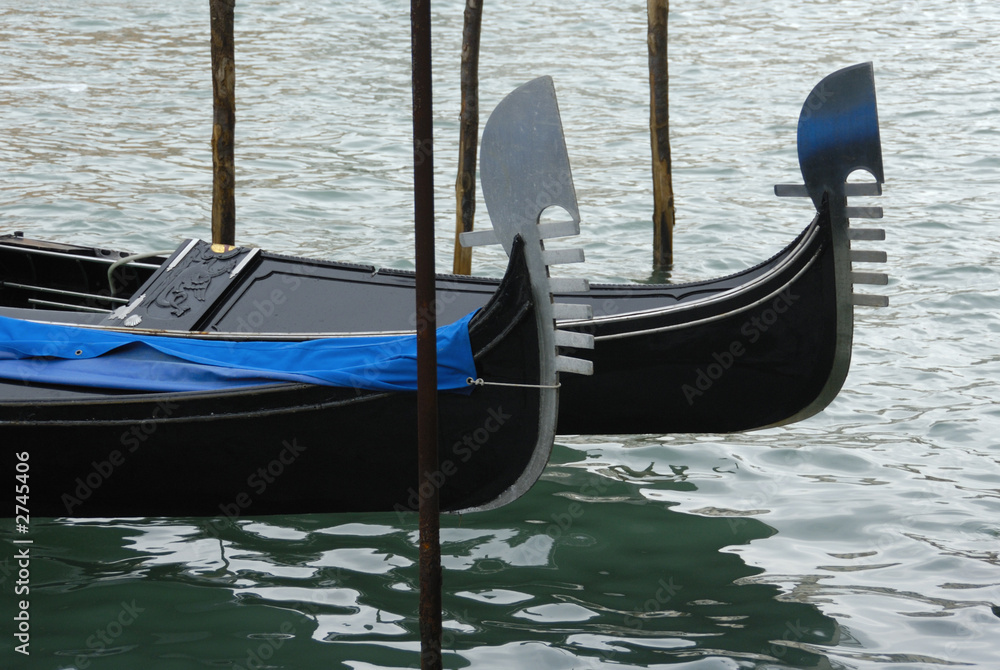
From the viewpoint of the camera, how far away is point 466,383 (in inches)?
143

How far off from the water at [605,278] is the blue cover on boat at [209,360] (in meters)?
0.62

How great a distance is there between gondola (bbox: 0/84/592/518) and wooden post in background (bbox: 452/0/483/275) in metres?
2.82

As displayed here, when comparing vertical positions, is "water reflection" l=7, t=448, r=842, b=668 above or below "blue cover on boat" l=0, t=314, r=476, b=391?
below

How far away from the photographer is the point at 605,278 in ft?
23.9

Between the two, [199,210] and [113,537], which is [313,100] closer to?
[199,210]

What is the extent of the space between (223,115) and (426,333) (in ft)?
10.5

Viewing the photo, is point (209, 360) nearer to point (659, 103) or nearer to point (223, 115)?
point (223, 115)

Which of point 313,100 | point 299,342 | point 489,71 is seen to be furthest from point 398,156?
point 299,342

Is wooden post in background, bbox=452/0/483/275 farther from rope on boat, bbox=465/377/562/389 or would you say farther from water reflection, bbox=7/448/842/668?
rope on boat, bbox=465/377/562/389

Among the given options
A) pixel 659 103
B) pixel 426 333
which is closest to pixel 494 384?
pixel 426 333

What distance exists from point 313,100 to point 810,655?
390 inches

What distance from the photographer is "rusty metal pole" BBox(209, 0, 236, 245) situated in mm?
5305

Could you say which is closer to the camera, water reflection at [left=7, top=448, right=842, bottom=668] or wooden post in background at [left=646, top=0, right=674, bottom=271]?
water reflection at [left=7, top=448, right=842, bottom=668]

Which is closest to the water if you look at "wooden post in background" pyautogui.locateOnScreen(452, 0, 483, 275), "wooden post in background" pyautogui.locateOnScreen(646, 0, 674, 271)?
"wooden post in background" pyautogui.locateOnScreen(646, 0, 674, 271)
